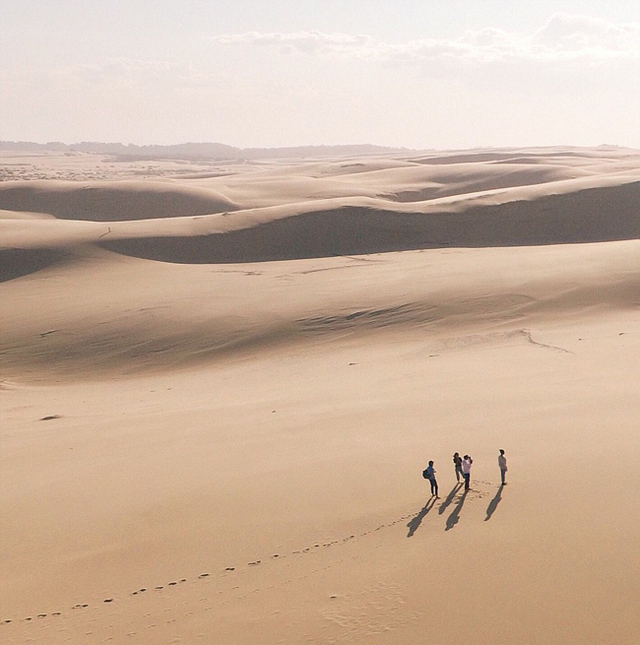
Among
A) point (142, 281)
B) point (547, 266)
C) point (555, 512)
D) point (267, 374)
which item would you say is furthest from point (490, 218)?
point (555, 512)

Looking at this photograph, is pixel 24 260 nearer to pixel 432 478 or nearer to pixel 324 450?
pixel 324 450

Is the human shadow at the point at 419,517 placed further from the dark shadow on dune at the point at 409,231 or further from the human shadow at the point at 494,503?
the dark shadow on dune at the point at 409,231

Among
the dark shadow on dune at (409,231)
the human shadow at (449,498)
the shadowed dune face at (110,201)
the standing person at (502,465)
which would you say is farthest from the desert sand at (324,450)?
the shadowed dune face at (110,201)

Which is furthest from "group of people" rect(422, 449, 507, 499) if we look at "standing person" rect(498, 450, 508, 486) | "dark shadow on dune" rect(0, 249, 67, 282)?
"dark shadow on dune" rect(0, 249, 67, 282)

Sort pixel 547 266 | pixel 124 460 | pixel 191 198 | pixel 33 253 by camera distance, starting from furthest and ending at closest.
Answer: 1. pixel 191 198
2. pixel 33 253
3. pixel 547 266
4. pixel 124 460

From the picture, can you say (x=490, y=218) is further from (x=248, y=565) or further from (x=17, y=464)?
(x=248, y=565)

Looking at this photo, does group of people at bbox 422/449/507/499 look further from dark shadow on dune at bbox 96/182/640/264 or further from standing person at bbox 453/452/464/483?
dark shadow on dune at bbox 96/182/640/264
